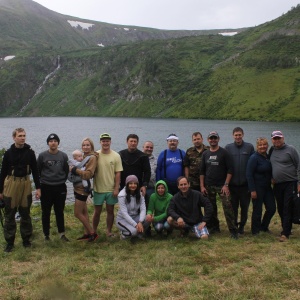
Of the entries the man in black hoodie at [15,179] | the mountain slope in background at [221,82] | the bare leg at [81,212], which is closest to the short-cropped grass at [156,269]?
the bare leg at [81,212]

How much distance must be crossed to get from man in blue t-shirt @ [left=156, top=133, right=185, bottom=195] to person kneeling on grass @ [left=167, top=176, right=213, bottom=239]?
708mm

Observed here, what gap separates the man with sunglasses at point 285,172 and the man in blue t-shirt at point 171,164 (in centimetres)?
257

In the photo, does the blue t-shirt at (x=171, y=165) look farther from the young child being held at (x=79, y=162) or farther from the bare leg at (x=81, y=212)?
the bare leg at (x=81, y=212)

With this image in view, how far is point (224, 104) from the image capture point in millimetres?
133875

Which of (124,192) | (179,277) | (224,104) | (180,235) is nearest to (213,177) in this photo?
(180,235)

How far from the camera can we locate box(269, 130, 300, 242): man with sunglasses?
927 centimetres

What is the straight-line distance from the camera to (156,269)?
7094 mm

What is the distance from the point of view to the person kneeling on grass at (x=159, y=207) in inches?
387

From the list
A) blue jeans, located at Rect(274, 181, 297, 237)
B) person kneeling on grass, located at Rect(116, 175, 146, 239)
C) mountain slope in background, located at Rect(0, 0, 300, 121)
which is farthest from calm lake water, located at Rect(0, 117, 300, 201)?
mountain slope in background, located at Rect(0, 0, 300, 121)

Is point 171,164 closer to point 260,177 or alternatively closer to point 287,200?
point 260,177

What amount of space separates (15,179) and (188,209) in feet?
15.2

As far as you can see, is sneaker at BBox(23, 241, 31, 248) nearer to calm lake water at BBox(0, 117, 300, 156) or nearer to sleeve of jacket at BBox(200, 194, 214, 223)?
sleeve of jacket at BBox(200, 194, 214, 223)

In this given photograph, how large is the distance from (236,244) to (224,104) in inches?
5086

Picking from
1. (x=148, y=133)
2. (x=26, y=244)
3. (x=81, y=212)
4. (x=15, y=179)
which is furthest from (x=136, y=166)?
(x=148, y=133)
